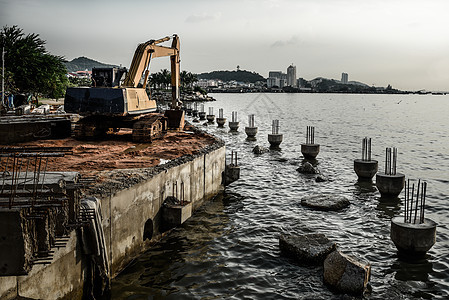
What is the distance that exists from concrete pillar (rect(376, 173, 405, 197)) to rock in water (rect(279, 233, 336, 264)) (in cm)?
829

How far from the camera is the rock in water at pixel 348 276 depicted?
10.2 metres

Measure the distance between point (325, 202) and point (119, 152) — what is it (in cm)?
967

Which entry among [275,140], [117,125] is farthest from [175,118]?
[275,140]

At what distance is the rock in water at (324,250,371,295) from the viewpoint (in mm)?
10250

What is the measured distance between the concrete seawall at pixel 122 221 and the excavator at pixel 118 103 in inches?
232

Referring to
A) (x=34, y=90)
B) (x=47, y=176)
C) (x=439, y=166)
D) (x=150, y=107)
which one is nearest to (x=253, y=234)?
(x=47, y=176)

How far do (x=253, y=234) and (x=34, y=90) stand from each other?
38.2m

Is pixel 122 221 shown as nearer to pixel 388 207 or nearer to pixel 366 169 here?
pixel 388 207

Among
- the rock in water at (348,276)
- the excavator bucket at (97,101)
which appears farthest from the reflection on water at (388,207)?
the excavator bucket at (97,101)

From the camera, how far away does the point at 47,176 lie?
8398mm

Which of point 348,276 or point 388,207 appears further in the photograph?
point 388,207

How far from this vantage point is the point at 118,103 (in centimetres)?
2105

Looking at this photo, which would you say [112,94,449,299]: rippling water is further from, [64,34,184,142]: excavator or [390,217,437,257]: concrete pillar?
[64,34,184,142]: excavator

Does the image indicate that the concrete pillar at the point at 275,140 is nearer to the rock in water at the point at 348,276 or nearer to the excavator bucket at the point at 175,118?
the excavator bucket at the point at 175,118
